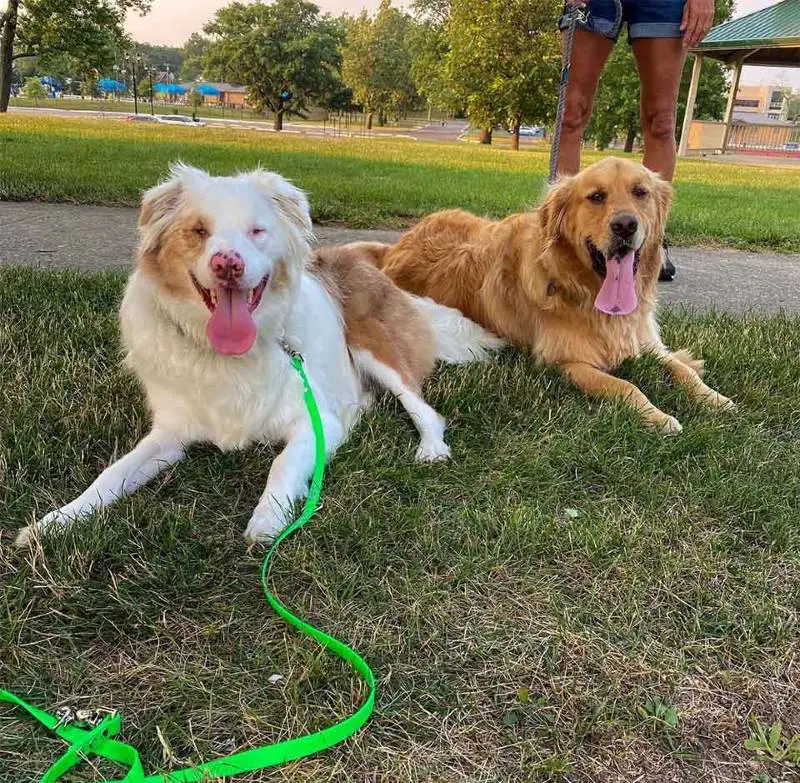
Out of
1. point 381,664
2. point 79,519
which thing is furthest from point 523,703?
point 79,519

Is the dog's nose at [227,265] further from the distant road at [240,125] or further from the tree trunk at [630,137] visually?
the tree trunk at [630,137]

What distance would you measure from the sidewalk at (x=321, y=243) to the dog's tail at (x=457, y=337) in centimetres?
226

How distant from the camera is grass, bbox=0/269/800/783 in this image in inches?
62.6

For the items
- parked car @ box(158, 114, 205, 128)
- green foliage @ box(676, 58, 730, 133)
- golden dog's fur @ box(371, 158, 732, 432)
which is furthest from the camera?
parked car @ box(158, 114, 205, 128)

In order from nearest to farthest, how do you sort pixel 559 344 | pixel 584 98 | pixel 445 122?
pixel 559 344, pixel 584 98, pixel 445 122

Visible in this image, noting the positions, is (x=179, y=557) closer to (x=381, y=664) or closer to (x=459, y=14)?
(x=381, y=664)

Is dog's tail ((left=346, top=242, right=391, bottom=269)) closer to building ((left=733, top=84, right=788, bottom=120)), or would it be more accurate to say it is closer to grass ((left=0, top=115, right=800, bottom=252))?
grass ((left=0, top=115, right=800, bottom=252))

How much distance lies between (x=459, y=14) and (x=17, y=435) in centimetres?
4021

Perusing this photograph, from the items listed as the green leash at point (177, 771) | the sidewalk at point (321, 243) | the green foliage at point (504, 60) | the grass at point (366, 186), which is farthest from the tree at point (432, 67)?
the green leash at point (177, 771)

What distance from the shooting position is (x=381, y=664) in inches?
70.1

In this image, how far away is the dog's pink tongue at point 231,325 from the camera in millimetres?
2504

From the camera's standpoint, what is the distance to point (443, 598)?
6.69ft

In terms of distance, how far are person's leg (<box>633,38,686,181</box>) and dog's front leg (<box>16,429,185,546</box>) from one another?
4.08m

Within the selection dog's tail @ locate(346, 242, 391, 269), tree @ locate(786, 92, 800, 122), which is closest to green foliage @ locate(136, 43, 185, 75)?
tree @ locate(786, 92, 800, 122)
